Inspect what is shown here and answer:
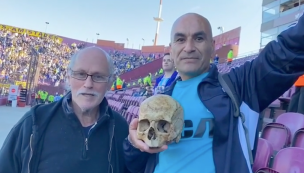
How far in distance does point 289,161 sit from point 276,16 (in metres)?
22.0

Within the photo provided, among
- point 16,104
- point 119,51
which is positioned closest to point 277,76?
point 16,104

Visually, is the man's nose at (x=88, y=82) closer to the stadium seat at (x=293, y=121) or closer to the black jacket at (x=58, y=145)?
the black jacket at (x=58, y=145)

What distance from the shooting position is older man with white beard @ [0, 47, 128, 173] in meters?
1.33

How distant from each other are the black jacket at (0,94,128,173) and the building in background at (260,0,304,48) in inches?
794

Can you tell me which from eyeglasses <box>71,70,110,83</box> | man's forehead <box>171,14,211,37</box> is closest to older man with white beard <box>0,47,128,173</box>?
eyeglasses <box>71,70,110,83</box>

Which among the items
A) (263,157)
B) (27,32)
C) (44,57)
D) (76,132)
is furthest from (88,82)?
(27,32)

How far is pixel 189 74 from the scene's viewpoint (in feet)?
4.27

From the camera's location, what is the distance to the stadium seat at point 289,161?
1654 millimetres

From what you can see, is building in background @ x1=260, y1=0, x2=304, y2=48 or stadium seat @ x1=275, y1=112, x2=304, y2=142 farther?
building in background @ x1=260, y1=0, x2=304, y2=48

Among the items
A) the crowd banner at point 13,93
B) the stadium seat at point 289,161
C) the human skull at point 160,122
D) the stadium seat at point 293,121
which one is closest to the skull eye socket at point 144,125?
the human skull at point 160,122

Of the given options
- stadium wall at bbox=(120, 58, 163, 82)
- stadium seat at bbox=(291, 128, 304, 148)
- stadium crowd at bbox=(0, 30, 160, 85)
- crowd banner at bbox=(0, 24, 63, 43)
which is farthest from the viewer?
crowd banner at bbox=(0, 24, 63, 43)

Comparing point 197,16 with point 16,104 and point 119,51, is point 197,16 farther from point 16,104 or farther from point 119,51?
point 119,51

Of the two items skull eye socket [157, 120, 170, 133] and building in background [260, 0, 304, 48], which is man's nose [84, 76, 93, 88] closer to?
skull eye socket [157, 120, 170, 133]

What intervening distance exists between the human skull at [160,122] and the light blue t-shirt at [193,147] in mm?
86
